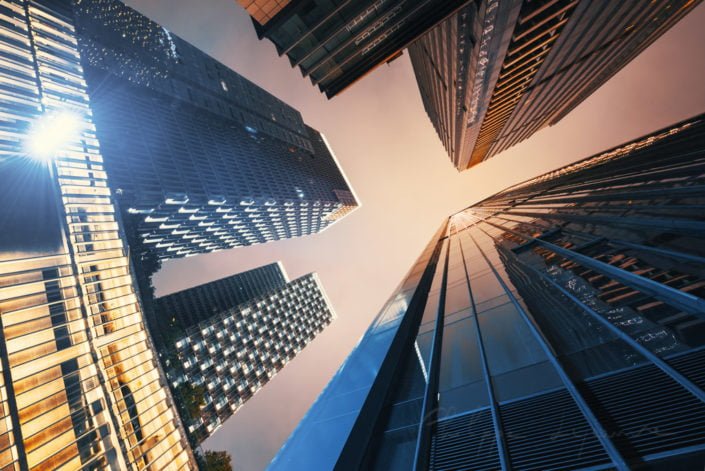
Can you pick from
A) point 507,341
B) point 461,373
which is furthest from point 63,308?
point 507,341

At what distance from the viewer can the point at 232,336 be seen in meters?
87.9

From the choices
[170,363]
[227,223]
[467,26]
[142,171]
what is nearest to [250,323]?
[227,223]

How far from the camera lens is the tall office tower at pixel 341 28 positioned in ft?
105

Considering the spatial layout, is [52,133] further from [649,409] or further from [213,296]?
[213,296]

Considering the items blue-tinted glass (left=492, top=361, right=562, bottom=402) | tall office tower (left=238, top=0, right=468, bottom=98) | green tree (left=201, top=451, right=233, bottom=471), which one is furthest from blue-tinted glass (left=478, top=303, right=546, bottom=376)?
green tree (left=201, top=451, right=233, bottom=471)

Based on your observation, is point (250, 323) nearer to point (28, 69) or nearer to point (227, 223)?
point (227, 223)

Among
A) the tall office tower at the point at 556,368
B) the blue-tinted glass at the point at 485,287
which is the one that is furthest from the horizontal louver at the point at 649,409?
the blue-tinted glass at the point at 485,287

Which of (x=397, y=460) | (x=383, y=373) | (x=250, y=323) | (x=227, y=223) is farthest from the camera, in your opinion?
(x=250, y=323)

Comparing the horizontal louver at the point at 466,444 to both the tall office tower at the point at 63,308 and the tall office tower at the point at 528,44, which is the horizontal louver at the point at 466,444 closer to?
the tall office tower at the point at 63,308

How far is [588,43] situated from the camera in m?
49.1

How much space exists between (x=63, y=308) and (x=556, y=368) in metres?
27.7

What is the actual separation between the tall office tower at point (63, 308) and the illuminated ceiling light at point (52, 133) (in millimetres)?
118

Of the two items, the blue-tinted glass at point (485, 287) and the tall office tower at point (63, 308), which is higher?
the tall office tower at point (63, 308)

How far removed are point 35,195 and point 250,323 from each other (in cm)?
7922
